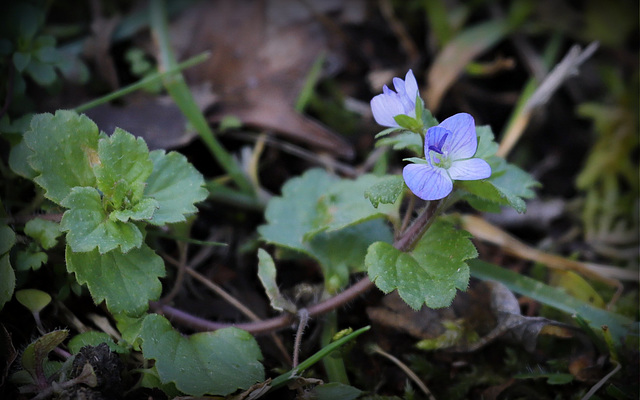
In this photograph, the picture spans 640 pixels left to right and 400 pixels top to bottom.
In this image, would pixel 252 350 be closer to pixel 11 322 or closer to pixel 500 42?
pixel 11 322

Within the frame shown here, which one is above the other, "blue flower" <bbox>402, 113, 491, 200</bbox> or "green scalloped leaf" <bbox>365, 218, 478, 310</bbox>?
"blue flower" <bbox>402, 113, 491, 200</bbox>

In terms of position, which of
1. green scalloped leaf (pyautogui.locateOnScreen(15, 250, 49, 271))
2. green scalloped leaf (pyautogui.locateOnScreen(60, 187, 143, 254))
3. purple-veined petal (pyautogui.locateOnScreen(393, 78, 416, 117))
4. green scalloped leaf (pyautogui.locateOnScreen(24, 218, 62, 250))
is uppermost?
purple-veined petal (pyautogui.locateOnScreen(393, 78, 416, 117))

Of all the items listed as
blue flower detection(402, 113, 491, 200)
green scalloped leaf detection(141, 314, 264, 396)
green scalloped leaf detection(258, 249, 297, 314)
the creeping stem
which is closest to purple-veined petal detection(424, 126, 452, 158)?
blue flower detection(402, 113, 491, 200)

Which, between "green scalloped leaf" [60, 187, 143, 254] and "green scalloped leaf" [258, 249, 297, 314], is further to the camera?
"green scalloped leaf" [258, 249, 297, 314]

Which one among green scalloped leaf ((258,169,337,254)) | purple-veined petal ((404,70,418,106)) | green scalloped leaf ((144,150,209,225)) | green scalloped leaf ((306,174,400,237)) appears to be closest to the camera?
purple-veined petal ((404,70,418,106))

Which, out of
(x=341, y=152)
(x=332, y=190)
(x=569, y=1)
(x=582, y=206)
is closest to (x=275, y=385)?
(x=332, y=190)

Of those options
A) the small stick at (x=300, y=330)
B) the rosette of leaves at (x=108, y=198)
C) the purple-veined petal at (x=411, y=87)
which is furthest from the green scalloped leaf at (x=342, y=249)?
the purple-veined petal at (x=411, y=87)

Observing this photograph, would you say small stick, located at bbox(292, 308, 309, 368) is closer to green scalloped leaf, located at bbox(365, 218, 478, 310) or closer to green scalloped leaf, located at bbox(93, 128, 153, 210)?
green scalloped leaf, located at bbox(365, 218, 478, 310)

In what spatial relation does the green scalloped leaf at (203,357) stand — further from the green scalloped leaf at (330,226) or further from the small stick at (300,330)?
the green scalloped leaf at (330,226)
